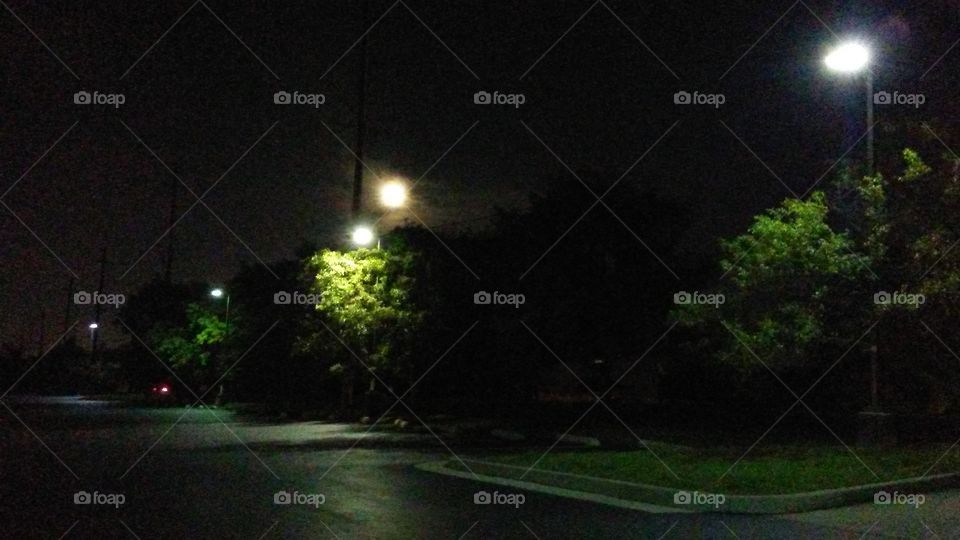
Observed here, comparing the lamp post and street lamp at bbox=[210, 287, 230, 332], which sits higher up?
street lamp at bbox=[210, 287, 230, 332]

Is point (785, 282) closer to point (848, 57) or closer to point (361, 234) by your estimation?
point (848, 57)

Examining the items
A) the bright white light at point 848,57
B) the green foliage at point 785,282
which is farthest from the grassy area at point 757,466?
the bright white light at point 848,57

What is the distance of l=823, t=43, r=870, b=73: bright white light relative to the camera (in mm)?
15219

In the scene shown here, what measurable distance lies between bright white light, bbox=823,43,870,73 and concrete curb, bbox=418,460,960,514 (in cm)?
646

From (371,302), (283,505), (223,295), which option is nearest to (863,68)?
(283,505)

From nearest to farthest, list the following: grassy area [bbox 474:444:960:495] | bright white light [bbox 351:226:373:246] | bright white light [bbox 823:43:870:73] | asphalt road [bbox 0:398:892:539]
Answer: asphalt road [bbox 0:398:892:539] → grassy area [bbox 474:444:960:495] → bright white light [bbox 823:43:870:73] → bright white light [bbox 351:226:373:246]

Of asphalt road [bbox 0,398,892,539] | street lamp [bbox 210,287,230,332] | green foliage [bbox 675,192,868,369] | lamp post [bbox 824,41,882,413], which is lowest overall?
asphalt road [bbox 0,398,892,539]

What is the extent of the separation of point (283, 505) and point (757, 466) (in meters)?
7.57

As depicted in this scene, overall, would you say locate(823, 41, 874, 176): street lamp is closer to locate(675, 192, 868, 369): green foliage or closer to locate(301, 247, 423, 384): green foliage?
locate(675, 192, 868, 369): green foliage

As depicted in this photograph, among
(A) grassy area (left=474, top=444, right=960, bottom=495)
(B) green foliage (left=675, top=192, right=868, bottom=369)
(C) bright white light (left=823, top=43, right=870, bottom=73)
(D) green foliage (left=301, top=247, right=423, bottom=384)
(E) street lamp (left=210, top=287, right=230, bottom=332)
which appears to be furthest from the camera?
(E) street lamp (left=210, top=287, right=230, bottom=332)

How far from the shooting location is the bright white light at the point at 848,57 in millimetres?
15219

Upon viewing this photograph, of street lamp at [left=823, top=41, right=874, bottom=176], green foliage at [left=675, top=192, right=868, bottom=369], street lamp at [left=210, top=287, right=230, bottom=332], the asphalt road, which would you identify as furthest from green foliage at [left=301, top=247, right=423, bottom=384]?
street lamp at [left=210, top=287, right=230, bottom=332]

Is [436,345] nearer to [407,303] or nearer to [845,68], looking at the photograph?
[407,303]

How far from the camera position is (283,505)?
40.9 feet
